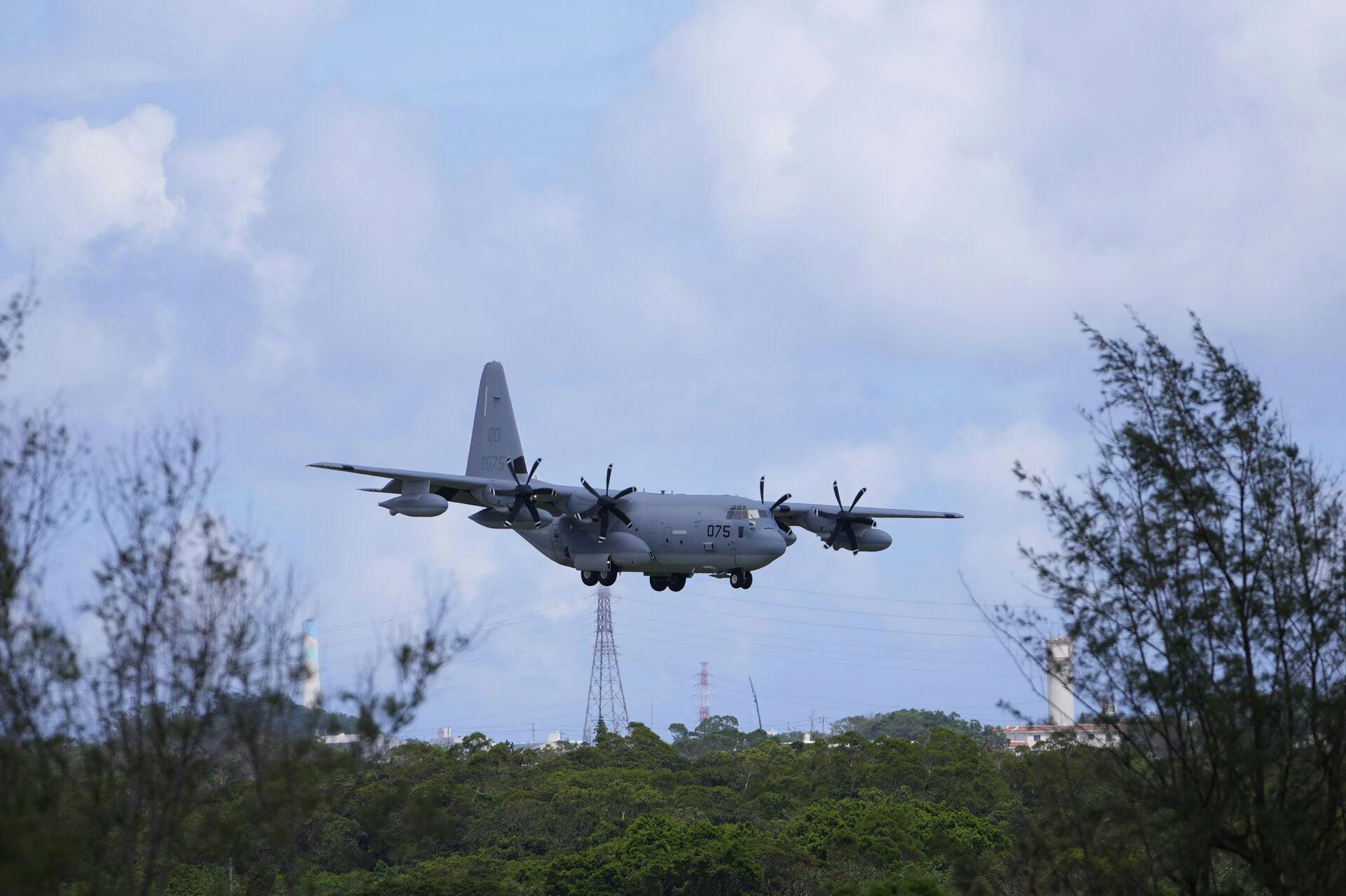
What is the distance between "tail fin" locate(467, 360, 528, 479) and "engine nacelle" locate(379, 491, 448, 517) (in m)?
12.2

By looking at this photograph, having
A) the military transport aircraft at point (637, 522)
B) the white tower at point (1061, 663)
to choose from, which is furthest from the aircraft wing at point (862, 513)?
the white tower at point (1061, 663)

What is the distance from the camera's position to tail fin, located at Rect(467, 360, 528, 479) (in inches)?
1993

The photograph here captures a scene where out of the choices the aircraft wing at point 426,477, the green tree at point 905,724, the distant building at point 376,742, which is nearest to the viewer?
the distant building at point 376,742

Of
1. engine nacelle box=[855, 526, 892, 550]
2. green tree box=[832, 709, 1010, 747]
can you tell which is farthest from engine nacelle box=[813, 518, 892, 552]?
green tree box=[832, 709, 1010, 747]

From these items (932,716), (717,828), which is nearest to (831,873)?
(717,828)

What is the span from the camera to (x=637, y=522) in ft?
140

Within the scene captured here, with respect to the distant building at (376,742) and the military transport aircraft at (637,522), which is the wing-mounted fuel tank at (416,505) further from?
the distant building at (376,742)

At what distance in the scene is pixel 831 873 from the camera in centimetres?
5394

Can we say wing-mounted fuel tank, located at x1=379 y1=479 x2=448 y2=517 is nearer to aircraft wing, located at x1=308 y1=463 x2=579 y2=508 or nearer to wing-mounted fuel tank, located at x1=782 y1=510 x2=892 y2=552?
aircraft wing, located at x1=308 y1=463 x2=579 y2=508

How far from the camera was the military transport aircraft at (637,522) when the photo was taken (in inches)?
1588

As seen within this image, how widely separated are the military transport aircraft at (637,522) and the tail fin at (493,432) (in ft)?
17.3

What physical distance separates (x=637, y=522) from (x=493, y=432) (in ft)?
33.8

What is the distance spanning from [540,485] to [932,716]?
124m

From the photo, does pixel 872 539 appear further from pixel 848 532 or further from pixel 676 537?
pixel 676 537
